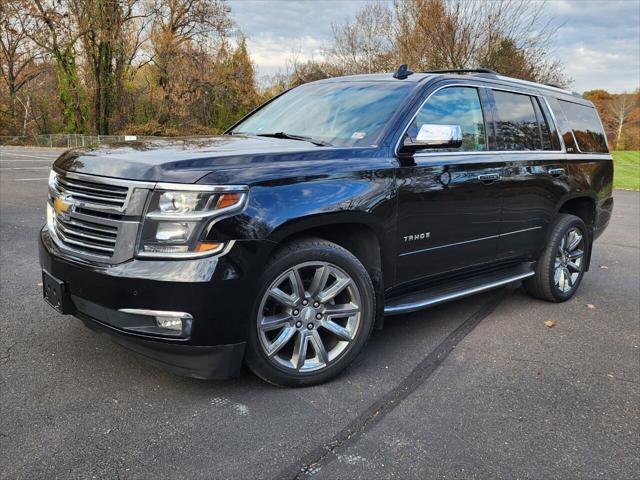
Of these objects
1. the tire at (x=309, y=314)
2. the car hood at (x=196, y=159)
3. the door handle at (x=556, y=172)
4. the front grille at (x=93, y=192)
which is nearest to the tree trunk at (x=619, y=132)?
the door handle at (x=556, y=172)

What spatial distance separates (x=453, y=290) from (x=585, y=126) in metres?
2.67

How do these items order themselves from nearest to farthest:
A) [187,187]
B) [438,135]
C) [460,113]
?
[187,187], [438,135], [460,113]

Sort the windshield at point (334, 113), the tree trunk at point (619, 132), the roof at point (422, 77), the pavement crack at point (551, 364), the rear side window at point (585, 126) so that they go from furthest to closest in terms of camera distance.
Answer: the tree trunk at point (619, 132) → the rear side window at point (585, 126) → the roof at point (422, 77) → the windshield at point (334, 113) → the pavement crack at point (551, 364)

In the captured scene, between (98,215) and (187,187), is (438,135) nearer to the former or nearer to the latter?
(187,187)

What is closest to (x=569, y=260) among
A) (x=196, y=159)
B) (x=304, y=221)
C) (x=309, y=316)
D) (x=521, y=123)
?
(x=521, y=123)

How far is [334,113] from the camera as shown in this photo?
156 inches

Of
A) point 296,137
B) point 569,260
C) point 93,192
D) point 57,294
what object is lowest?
point 569,260

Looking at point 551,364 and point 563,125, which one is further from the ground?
point 563,125

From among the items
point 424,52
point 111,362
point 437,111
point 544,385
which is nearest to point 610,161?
point 437,111

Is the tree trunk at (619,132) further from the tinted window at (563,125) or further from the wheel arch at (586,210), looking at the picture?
the tinted window at (563,125)

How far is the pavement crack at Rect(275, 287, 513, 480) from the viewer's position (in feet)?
8.03

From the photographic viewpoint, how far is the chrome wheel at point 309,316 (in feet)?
9.84

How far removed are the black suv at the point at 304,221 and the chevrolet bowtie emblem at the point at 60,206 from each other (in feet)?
0.07

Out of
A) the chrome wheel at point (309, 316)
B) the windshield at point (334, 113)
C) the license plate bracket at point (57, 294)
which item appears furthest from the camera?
the windshield at point (334, 113)
